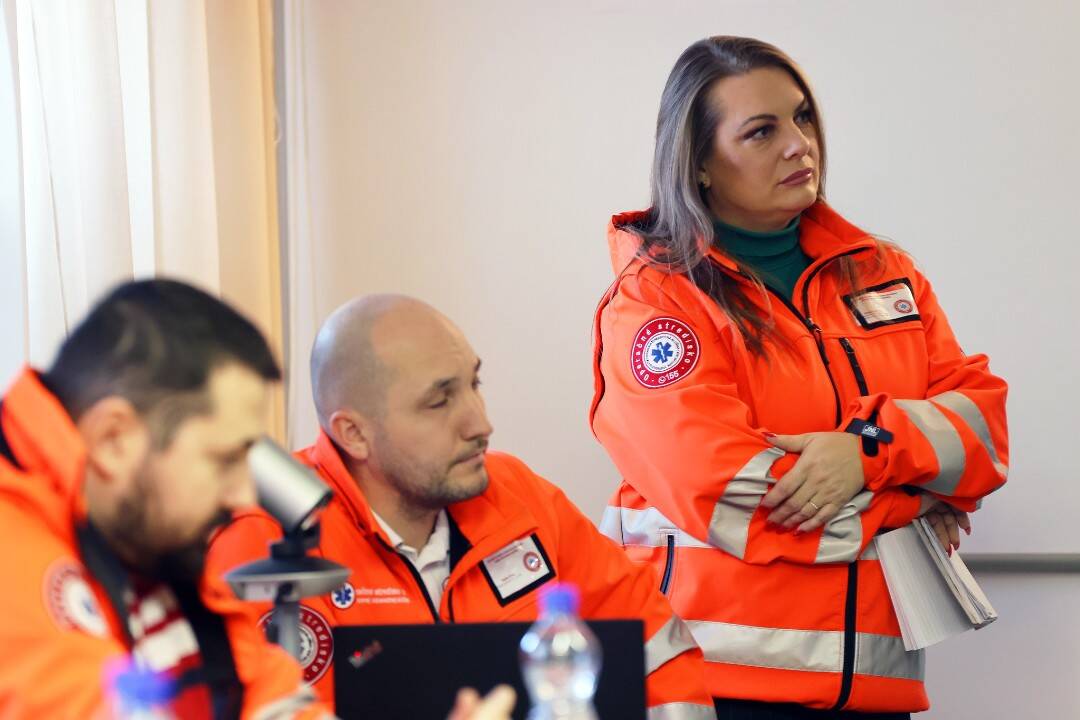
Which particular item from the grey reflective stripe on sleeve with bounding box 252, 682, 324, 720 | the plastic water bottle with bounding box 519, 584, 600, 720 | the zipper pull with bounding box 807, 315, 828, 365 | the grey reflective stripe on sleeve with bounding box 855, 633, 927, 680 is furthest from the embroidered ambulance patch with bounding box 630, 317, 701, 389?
the grey reflective stripe on sleeve with bounding box 252, 682, 324, 720

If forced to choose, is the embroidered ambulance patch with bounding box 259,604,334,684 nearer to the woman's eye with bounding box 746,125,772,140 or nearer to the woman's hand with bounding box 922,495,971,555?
the woman's hand with bounding box 922,495,971,555

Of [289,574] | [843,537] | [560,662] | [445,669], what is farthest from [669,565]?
[289,574]

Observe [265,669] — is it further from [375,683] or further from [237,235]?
[237,235]

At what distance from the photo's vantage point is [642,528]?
232 centimetres

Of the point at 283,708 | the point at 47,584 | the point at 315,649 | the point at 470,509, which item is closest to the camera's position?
the point at 47,584

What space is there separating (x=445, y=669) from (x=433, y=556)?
0.49 m

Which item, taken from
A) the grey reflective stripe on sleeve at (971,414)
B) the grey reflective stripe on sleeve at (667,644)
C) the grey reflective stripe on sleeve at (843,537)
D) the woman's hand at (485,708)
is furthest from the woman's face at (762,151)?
the woman's hand at (485,708)

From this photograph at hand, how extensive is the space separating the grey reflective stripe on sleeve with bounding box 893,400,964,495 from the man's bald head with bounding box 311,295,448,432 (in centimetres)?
87

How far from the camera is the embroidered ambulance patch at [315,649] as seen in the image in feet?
5.12

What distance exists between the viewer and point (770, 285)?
2363 mm

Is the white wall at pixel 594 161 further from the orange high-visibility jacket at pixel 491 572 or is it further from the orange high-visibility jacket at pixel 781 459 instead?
the orange high-visibility jacket at pixel 491 572

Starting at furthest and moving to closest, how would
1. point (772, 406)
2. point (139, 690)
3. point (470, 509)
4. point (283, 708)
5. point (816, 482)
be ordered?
point (772, 406) < point (816, 482) < point (470, 509) < point (283, 708) < point (139, 690)

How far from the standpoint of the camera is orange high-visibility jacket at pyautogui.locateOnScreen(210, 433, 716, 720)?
1.73 m

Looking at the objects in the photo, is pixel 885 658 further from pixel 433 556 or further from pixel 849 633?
pixel 433 556
